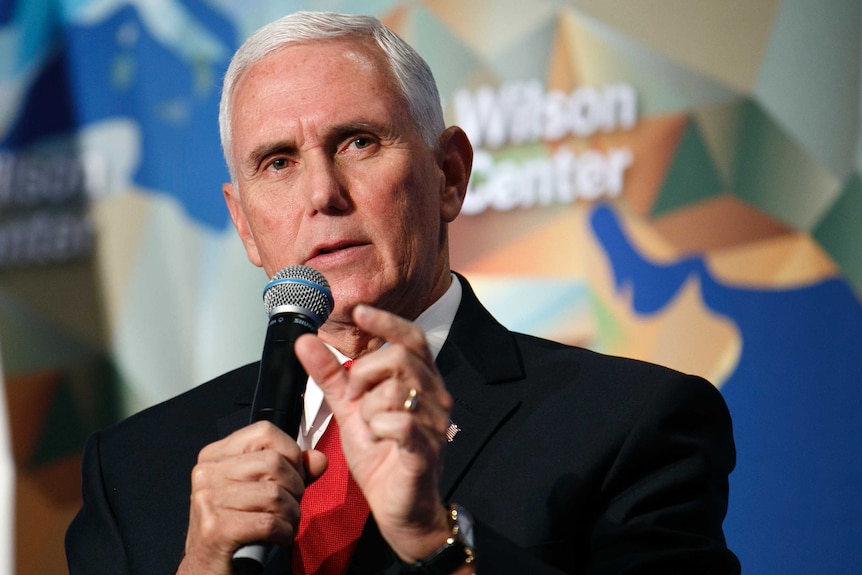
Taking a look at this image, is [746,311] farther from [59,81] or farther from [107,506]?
[59,81]

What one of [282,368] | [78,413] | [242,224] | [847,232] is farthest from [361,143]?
[78,413]

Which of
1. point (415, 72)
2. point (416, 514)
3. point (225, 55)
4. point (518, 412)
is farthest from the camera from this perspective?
point (225, 55)

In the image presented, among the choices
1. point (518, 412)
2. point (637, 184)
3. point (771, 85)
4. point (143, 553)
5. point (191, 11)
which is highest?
point (191, 11)

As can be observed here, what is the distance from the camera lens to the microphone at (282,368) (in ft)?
5.10

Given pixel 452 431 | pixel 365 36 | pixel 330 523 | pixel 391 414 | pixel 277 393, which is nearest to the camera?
pixel 391 414

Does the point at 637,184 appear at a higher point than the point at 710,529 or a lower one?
higher

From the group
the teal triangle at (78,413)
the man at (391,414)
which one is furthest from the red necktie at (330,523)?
the teal triangle at (78,413)

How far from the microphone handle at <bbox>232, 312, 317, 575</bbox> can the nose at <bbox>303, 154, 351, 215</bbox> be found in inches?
17.5

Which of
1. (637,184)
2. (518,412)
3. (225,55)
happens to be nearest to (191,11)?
(225,55)

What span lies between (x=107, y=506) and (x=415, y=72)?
3.63 ft

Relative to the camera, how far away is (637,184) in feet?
11.8

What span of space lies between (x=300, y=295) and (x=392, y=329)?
276mm

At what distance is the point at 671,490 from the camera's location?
6.09 feet

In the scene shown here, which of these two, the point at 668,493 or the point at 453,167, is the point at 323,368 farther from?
the point at 453,167
